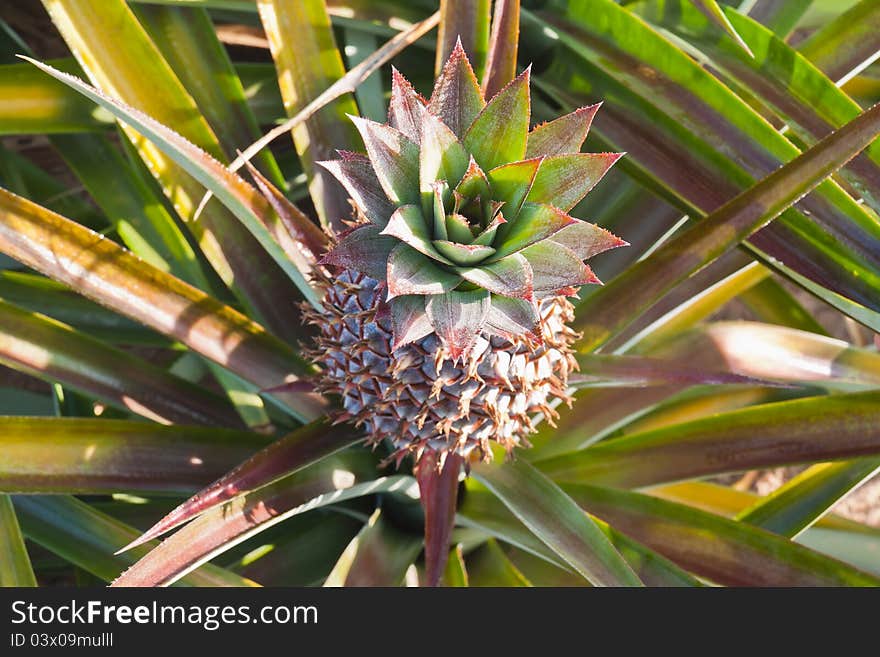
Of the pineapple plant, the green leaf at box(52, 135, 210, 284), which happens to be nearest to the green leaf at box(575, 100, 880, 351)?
the pineapple plant

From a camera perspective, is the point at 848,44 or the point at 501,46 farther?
the point at 848,44

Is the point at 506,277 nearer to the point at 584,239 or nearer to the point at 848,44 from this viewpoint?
the point at 584,239

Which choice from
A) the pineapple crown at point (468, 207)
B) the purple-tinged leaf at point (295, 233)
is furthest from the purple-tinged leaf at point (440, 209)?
the purple-tinged leaf at point (295, 233)

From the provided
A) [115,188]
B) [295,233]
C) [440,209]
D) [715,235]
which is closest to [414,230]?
[440,209]

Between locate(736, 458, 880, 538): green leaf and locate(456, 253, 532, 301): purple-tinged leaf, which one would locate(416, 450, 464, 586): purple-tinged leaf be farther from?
locate(736, 458, 880, 538): green leaf

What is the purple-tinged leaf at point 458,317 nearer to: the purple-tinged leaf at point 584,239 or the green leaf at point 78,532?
the purple-tinged leaf at point 584,239
